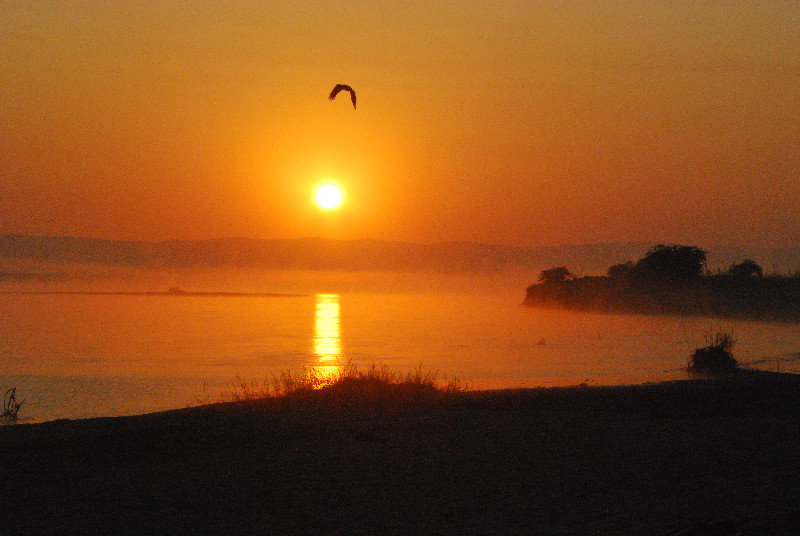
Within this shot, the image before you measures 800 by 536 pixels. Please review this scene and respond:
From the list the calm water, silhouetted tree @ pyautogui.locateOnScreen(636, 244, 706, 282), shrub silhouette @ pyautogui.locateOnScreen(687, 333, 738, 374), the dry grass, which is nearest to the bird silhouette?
the dry grass

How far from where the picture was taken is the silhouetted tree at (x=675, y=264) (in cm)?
3831

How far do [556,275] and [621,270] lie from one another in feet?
12.6

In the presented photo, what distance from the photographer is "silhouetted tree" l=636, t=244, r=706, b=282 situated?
3831 centimetres

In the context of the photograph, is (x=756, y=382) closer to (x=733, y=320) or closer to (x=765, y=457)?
(x=765, y=457)

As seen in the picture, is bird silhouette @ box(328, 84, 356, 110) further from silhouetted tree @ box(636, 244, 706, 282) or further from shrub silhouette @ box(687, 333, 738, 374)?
silhouetted tree @ box(636, 244, 706, 282)

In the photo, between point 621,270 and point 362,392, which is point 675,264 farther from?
point 362,392

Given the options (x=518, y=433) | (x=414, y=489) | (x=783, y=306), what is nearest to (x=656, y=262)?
(x=783, y=306)

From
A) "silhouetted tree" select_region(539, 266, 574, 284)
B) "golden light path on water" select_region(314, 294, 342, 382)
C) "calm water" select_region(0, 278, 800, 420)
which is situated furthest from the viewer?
"silhouetted tree" select_region(539, 266, 574, 284)

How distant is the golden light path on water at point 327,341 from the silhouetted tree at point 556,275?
12.9 meters

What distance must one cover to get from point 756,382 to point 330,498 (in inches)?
359

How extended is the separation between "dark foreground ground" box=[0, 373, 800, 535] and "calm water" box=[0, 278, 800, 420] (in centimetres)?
393

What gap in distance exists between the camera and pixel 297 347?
21.1 meters

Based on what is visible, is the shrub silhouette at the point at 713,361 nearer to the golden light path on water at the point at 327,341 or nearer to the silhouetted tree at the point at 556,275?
the golden light path on water at the point at 327,341

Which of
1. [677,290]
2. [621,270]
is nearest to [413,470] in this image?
[677,290]
